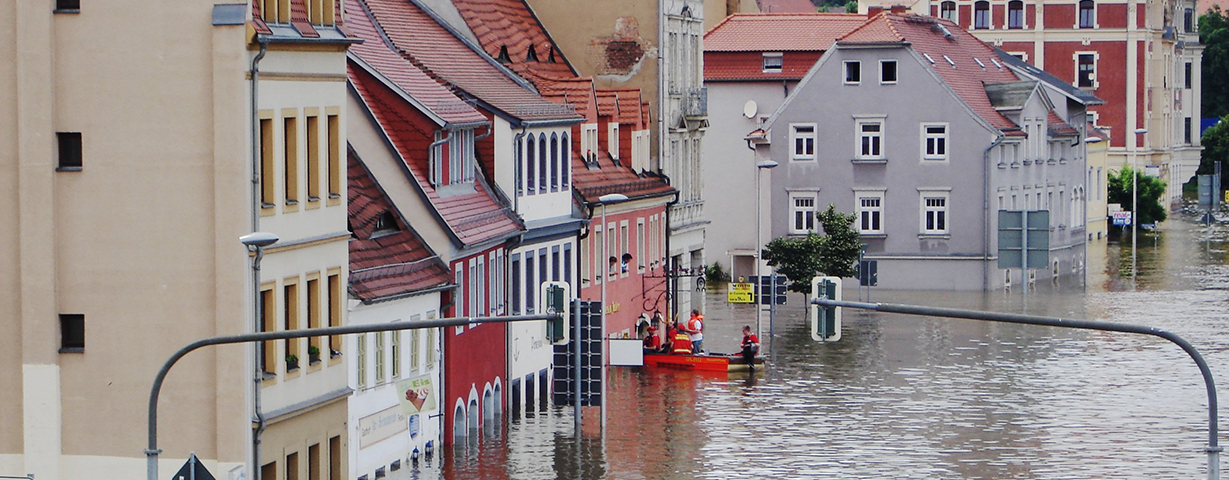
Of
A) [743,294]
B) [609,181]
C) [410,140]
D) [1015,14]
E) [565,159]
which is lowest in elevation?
[743,294]

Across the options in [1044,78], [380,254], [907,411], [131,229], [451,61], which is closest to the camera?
[131,229]

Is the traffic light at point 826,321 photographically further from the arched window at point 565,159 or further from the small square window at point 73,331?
the arched window at point 565,159

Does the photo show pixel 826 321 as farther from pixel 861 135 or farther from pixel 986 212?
pixel 861 135

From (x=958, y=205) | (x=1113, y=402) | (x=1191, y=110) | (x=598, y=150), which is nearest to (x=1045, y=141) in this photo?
(x=958, y=205)

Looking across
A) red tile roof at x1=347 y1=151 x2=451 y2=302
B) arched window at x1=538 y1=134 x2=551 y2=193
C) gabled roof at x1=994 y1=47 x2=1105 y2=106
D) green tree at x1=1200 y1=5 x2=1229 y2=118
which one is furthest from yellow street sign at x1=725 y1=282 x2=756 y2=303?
green tree at x1=1200 y1=5 x2=1229 y2=118

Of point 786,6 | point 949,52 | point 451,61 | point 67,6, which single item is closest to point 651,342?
point 451,61

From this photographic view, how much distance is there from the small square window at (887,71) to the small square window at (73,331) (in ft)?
172

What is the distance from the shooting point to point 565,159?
5581 cm

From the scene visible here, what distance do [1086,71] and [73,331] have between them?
352 ft

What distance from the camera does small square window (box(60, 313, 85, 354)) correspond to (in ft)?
113

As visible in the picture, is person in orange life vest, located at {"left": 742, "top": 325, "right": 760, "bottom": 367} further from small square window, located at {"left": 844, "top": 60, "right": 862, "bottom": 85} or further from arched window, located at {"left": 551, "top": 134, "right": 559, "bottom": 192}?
small square window, located at {"left": 844, "top": 60, "right": 862, "bottom": 85}

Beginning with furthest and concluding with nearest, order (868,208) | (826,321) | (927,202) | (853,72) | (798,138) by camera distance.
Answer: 1. (798,138)
2. (868,208)
3. (927,202)
4. (853,72)
5. (826,321)

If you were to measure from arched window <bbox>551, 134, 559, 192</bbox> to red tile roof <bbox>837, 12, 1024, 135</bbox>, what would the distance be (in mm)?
30351

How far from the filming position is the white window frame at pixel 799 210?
85.6 meters
